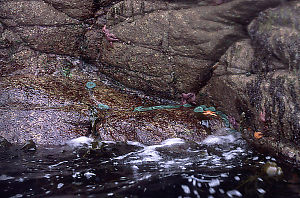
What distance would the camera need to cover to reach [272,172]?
272 cm

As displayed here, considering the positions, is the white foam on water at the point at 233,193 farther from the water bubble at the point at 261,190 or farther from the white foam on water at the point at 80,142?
the white foam on water at the point at 80,142

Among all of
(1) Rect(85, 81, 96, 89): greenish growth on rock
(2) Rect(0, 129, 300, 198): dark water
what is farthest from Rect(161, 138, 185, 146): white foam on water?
(1) Rect(85, 81, 96, 89): greenish growth on rock

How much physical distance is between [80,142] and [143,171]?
107 cm

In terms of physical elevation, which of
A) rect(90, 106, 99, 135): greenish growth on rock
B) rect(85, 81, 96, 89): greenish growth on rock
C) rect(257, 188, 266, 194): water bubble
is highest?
rect(85, 81, 96, 89): greenish growth on rock

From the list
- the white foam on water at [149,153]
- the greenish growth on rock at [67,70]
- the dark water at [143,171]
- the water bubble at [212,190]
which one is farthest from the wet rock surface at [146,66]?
the water bubble at [212,190]

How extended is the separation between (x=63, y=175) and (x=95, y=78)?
2548mm

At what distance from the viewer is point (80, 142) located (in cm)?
344

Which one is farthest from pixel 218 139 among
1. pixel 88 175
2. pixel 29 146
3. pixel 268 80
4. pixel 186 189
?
pixel 29 146

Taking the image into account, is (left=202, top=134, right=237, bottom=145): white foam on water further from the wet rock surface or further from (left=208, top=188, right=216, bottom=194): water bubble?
(left=208, top=188, right=216, bottom=194): water bubble

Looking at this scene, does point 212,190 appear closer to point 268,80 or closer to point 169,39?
point 268,80

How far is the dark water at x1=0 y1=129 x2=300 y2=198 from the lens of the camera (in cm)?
246

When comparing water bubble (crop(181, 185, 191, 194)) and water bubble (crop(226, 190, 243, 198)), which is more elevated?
water bubble (crop(226, 190, 243, 198))

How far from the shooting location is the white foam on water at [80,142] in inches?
133

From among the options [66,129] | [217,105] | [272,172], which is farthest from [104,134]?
[272,172]
